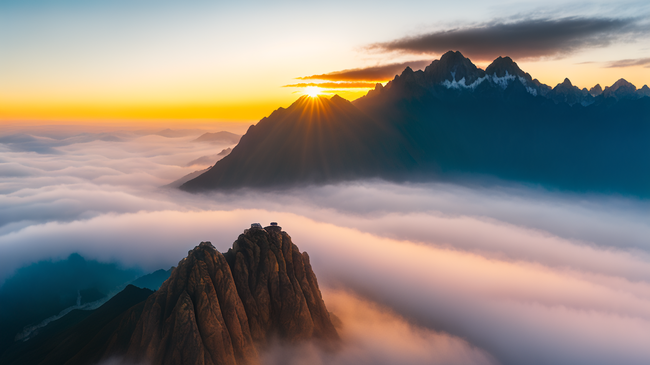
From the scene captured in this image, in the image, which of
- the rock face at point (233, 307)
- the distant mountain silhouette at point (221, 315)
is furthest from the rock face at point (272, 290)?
the distant mountain silhouette at point (221, 315)

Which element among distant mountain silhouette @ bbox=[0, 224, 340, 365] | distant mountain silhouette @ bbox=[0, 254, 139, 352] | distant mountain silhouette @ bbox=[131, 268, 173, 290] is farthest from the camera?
distant mountain silhouette @ bbox=[131, 268, 173, 290]

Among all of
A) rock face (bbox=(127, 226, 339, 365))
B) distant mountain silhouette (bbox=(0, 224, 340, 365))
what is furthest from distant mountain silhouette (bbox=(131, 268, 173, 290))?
rock face (bbox=(127, 226, 339, 365))

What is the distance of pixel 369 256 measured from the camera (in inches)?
6969

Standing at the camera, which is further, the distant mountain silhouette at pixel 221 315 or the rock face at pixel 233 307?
the distant mountain silhouette at pixel 221 315

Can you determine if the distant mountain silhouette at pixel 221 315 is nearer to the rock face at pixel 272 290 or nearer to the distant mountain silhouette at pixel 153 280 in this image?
the rock face at pixel 272 290

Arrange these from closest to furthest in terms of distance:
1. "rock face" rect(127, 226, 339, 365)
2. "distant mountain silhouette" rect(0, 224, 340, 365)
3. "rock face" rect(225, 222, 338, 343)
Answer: "rock face" rect(127, 226, 339, 365) < "distant mountain silhouette" rect(0, 224, 340, 365) < "rock face" rect(225, 222, 338, 343)

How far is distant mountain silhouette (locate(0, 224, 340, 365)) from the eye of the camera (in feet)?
183

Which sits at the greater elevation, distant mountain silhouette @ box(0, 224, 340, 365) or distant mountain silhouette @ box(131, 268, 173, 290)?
→ distant mountain silhouette @ box(0, 224, 340, 365)

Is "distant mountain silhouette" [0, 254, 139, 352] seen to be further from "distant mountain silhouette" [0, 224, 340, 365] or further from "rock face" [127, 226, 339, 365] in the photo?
"rock face" [127, 226, 339, 365]

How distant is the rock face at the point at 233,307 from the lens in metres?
55.5

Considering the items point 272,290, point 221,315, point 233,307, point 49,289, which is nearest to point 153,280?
point 49,289

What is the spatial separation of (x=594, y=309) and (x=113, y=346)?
18469 centimetres

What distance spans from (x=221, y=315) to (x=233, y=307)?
2.61m

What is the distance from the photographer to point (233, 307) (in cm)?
6038
